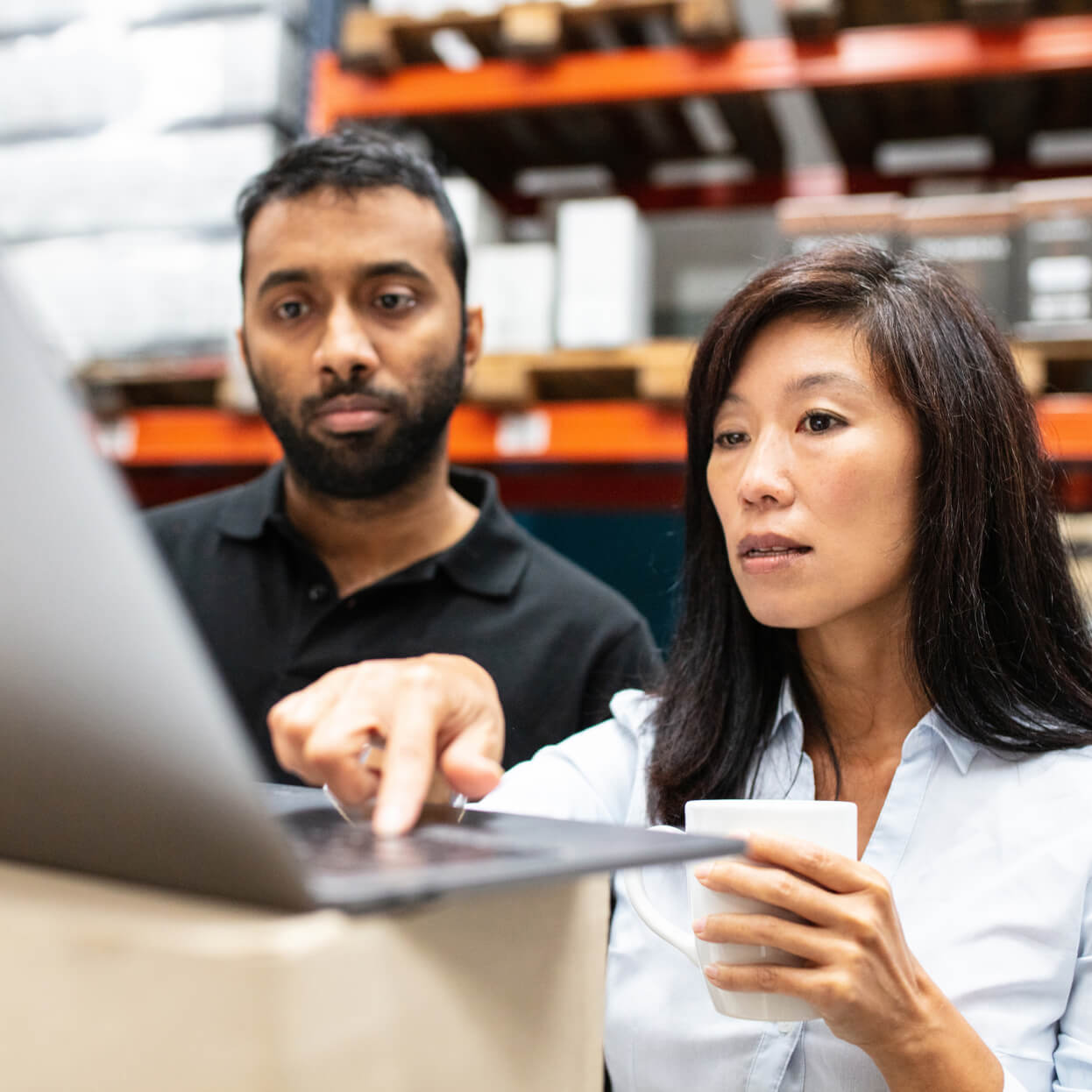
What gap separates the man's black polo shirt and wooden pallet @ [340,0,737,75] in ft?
3.74

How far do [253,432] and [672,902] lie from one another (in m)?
1.61

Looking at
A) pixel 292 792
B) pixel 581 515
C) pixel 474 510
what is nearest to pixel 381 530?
pixel 474 510

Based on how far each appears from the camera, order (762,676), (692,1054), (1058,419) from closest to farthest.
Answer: (692,1054)
(762,676)
(1058,419)

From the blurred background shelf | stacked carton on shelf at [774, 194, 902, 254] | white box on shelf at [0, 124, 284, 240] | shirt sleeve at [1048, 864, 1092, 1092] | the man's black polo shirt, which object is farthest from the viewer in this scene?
white box on shelf at [0, 124, 284, 240]

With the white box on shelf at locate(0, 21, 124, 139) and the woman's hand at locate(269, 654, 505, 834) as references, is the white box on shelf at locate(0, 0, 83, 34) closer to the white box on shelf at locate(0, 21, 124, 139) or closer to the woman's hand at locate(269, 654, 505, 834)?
the white box on shelf at locate(0, 21, 124, 139)

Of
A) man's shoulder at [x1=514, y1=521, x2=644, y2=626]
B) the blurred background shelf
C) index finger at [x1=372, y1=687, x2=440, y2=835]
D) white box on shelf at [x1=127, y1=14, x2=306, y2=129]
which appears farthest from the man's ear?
index finger at [x1=372, y1=687, x2=440, y2=835]

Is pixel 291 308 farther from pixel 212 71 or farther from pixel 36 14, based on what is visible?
pixel 36 14

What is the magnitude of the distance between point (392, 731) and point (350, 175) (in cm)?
110

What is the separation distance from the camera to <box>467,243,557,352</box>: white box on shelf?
7.32ft

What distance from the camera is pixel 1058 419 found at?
1982 mm

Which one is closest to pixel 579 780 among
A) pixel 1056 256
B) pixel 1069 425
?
pixel 1069 425

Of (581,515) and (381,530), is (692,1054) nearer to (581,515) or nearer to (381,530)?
(381,530)

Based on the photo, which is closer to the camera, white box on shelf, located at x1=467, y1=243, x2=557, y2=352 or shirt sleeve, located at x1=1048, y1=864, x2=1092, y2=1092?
shirt sleeve, located at x1=1048, y1=864, x2=1092, y2=1092

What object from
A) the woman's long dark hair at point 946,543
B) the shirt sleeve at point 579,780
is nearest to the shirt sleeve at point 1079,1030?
the woman's long dark hair at point 946,543
